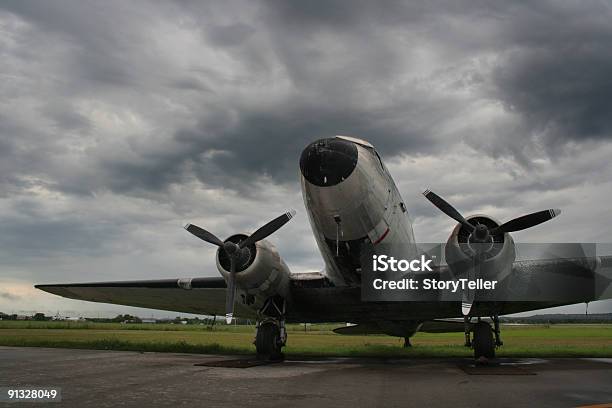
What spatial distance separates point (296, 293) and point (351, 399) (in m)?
9.90

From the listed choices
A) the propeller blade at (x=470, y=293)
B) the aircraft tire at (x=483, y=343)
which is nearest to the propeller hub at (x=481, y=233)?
the propeller blade at (x=470, y=293)

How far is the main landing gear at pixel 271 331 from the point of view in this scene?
16.1 metres

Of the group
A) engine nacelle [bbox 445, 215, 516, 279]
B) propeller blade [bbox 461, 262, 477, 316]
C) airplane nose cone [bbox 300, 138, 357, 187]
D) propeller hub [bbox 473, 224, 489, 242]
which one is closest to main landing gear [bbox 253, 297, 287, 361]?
Result: engine nacelle [bbox 445, 215, 516, 279]

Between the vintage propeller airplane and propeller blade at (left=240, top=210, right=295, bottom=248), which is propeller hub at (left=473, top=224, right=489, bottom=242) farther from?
propeller blade at (left=240, top=210, right=295, bottom=248)

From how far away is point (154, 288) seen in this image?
62.6 feet

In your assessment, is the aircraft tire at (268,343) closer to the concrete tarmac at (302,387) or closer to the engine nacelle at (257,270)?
the engine nacelle at (257,270)

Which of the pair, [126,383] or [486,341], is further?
[486,341]

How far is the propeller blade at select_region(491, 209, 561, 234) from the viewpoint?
13484 mm

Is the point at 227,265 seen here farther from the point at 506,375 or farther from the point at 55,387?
the point at 506,375

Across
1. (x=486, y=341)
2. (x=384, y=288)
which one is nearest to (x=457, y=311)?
(x=486, y=341)

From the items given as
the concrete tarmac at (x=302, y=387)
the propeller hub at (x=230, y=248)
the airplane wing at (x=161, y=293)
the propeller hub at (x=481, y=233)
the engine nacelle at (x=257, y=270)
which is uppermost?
the propeller hub at (x=481, y=233)

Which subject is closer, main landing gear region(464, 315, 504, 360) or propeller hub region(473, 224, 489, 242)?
propeller hub region(473, 224, 489, 242)

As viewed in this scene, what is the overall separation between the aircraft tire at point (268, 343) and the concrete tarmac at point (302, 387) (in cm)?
313

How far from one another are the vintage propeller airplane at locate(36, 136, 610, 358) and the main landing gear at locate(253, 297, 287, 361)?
0.03 metres
